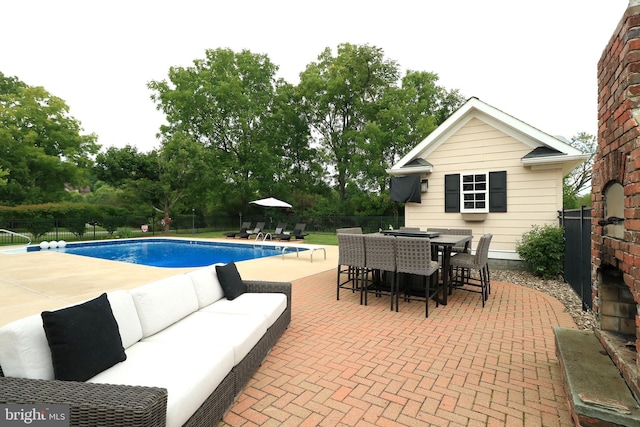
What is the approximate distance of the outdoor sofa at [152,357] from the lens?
4.53 feet

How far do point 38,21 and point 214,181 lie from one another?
12365mm

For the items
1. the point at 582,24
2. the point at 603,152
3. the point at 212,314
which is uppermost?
the point at 582,24

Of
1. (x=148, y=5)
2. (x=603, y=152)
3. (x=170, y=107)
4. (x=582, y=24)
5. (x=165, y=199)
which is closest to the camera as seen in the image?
(x=603, y=152)

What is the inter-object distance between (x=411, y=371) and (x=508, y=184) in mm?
6826

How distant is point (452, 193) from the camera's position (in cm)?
850

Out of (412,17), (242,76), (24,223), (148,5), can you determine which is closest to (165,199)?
(24,223)

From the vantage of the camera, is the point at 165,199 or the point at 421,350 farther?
the point at 165,199

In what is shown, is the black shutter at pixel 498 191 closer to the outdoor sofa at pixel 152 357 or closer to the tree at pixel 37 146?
the outdoor sofa at pixel 152 357

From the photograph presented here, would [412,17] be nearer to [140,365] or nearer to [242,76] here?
[140,365]

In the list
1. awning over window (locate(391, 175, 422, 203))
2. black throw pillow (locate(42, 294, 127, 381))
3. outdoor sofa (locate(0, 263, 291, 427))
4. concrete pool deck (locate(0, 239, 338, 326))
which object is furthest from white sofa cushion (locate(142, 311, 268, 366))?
awning over window (locate(391, 175, 422, 203))

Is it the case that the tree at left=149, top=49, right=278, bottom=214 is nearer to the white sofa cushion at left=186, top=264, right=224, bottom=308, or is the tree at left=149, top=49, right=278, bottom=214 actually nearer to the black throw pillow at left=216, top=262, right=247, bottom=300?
the black throw pillow at left=216, top=262, right=247, bottom=300

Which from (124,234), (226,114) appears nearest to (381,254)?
(124,234)

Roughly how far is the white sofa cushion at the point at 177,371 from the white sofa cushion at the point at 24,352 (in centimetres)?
27

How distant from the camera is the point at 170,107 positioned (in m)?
23.0
